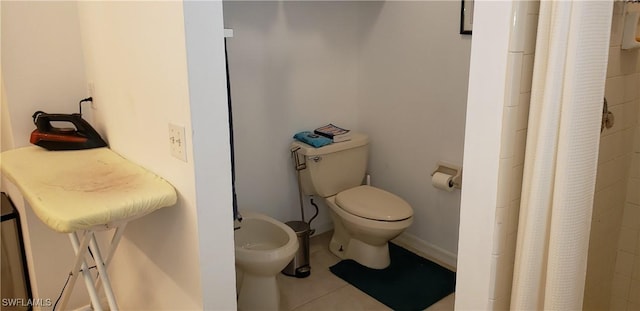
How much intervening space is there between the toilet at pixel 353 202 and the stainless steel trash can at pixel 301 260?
0.75 feet

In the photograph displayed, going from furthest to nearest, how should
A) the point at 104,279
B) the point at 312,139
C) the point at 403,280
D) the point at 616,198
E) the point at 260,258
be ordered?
the point at 312,139 → the point at 403,280 → the point at 260,258 → the point at 616,198 → the point at 104,279

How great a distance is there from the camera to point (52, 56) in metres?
2.04

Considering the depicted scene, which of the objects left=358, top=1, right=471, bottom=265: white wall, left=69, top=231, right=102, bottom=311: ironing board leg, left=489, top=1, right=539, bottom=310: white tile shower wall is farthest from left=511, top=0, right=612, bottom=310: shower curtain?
left=358, top=1, right=471, bottom=265: white wall

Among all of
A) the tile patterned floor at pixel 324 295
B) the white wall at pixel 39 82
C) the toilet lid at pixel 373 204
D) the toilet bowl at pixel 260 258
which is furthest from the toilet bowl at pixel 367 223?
the white wall at pixel 39 82

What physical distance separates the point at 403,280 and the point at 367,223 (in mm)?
391

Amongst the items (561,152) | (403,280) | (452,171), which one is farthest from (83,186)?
(452,171)

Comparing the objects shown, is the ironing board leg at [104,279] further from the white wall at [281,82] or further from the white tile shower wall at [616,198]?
the white tile shower wall at [616,198]

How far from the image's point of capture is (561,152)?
117 centimetres

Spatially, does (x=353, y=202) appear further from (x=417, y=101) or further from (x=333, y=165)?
(x=417, y=101)

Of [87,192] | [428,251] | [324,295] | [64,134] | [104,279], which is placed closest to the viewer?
[87,192]

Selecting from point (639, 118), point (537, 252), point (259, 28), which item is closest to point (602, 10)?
point (537, 252)

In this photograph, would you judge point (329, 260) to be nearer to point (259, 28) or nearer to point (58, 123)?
point (259, 28)

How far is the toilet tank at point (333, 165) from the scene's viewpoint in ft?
9.12

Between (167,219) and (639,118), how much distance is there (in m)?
1.67
